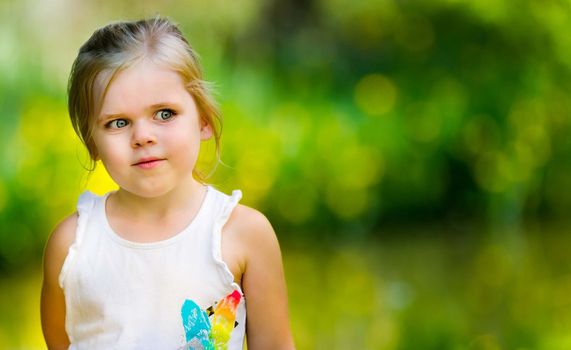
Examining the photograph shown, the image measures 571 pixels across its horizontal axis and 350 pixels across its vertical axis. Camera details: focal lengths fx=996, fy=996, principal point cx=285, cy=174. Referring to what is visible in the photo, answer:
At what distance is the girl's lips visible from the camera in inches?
62.1

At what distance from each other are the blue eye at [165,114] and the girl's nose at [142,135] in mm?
29

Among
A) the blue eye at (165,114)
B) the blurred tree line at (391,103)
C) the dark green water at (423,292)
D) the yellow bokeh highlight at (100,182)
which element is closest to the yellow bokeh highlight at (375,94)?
the blurred tree line at (391,103)

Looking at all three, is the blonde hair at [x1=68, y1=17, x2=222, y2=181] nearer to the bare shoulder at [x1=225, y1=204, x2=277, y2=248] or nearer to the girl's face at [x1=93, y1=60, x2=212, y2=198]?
the girl's face at [x1=93, y1=60, x2=212, y2=198]

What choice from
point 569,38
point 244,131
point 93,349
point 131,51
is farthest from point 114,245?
point 569,38

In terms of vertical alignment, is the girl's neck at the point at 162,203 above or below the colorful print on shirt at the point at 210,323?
above

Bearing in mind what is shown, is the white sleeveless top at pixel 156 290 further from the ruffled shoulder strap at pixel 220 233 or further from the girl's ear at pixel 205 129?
the girl's ear at pixel 205 129

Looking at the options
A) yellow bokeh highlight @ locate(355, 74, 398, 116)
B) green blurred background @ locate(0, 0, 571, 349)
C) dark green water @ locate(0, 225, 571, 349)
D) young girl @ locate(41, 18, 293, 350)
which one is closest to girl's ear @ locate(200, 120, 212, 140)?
young girl @ locate(41, 18, 293, 350)

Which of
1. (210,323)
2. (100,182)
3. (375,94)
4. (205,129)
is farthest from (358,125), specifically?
(210,323)

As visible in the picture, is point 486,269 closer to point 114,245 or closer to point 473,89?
point 473,89

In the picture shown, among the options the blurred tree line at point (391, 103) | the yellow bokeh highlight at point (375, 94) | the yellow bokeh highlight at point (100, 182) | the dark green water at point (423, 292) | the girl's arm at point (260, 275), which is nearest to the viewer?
the girl's arm at point (260, 275)

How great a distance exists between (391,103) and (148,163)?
3.89 metres

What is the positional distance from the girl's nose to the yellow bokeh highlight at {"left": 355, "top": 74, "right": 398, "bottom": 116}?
12.5ft

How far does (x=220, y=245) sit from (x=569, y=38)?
4087mm

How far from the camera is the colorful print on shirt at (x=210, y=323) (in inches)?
62.8
